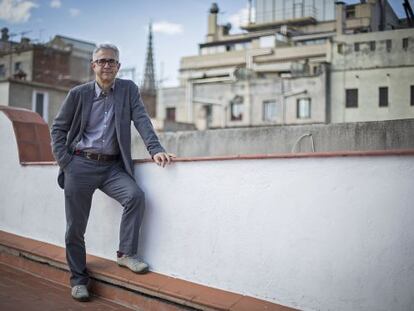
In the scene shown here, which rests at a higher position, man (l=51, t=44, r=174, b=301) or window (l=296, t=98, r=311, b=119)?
window (l=296, t=98, r=311, b=119)

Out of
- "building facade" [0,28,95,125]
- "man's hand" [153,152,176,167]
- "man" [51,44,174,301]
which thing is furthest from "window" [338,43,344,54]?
"man's hand" [153,152,176,167]

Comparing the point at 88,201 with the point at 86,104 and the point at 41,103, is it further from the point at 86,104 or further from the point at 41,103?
the point at 41,103

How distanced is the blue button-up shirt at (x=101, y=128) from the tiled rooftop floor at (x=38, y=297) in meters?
1.08

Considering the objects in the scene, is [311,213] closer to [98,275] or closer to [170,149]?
[98,275]

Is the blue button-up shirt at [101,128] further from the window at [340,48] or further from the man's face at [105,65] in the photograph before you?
the window at [340,48]

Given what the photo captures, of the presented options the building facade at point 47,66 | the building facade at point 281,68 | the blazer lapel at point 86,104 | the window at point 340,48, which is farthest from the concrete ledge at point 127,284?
the window at point 340,48

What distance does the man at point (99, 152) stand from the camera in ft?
10.7

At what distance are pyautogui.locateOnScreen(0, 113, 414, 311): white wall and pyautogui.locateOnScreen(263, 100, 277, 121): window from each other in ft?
90.9

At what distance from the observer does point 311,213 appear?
2.50 m

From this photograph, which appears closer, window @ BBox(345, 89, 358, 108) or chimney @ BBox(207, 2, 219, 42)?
window @ BBox(345, 89, 358, 108)

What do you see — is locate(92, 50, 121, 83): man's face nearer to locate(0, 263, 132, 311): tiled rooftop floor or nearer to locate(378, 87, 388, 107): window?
locate(0, 263, 132, 311): tiled rooftop floor

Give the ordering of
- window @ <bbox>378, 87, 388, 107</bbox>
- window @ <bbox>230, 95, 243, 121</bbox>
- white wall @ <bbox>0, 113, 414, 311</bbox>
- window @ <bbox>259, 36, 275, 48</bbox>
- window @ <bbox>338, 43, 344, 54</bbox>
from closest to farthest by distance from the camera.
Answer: white wall @ <bbox>0, 113, 414, 311</bbox> < window @ <bbox>378, 87, 388, 107</bbox> < window @ <bbox>338, 43, 344, 54</bbox> < window @ <bbox>230, 95, 243, 121</bbox> < window @ <bbox>259, 36, 275, 48</bbox>

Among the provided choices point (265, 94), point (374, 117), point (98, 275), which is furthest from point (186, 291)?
point (265, 94)

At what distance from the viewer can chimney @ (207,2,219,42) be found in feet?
152
